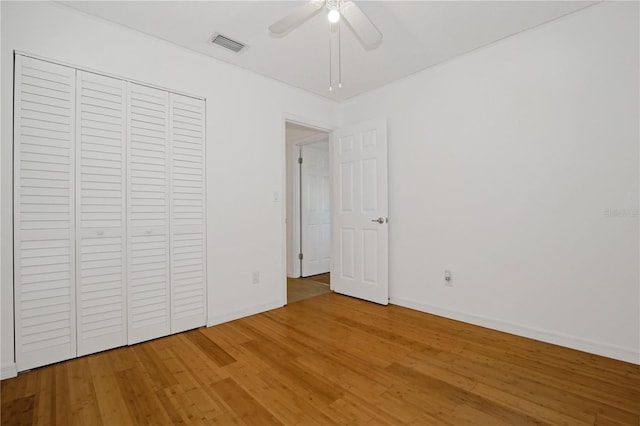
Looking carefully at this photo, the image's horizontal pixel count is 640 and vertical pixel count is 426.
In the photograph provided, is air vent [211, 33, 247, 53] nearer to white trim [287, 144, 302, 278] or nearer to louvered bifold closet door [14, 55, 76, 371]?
louvered bifold closet door [14, 55, 76, 371]

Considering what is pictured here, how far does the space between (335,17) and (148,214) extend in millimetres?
2074

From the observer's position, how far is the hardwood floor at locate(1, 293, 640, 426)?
5.14 feet

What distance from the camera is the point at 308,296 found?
376cm

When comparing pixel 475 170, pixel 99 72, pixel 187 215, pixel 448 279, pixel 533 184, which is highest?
pixel 99 72

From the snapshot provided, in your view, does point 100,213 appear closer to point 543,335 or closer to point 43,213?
point 43,213

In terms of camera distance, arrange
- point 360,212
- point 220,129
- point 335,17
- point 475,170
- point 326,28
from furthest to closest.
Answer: point 360,212
point 220,129
point 475,170
point 326,28
point 335,17

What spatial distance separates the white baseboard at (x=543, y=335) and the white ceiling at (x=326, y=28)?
2501 millimetres

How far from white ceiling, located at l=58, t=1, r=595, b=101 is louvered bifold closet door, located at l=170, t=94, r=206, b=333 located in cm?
60

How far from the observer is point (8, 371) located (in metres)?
1.90

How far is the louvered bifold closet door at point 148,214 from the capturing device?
94.7 inches

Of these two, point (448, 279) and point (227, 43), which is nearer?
point (227, 43)

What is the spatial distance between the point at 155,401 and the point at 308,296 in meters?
2.21

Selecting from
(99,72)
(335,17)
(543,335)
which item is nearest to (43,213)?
(99,72)

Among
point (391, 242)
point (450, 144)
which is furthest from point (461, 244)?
point (450, 144)
